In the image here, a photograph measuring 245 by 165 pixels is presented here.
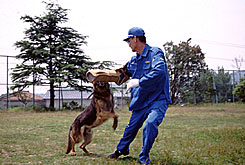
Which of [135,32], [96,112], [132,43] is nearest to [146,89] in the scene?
[132,43]

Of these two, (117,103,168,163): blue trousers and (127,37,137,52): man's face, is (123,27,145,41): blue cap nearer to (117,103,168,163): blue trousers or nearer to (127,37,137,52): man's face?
(127,37,137,52): man's face

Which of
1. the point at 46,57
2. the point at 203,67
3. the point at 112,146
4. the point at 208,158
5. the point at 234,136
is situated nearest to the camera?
the point at 208,158

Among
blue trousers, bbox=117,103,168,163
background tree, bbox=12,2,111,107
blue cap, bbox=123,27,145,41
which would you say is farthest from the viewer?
background tree, bbox=12,2,111,107

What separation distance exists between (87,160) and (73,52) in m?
21.9

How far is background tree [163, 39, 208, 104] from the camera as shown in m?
32.2

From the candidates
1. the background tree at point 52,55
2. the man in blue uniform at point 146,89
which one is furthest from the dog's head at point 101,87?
the background tree at point 52,55

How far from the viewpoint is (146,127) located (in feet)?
15.5

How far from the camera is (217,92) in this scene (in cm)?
3494

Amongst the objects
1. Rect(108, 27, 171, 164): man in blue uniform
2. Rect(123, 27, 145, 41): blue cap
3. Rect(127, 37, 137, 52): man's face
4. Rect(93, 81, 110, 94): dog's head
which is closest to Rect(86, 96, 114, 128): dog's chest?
Rect(93, 81, 110, 94): dog's head

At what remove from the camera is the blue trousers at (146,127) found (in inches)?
185

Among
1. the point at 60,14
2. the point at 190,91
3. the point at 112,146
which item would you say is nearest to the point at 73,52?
the point at 60,14

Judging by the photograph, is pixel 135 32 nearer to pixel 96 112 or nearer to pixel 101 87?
pixel 101 87

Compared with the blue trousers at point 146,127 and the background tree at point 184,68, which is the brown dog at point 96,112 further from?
the background tree at point 184,68

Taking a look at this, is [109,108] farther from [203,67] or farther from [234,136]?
[203,67]
